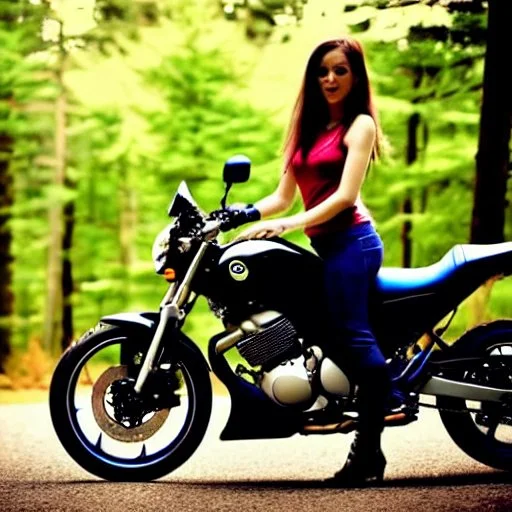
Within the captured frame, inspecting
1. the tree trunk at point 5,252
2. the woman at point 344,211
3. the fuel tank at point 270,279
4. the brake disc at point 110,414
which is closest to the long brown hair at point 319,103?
the woman at point 344,211

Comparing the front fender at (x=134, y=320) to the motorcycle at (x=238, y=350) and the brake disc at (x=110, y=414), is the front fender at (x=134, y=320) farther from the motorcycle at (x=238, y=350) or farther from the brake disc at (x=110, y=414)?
the brake disc at (x=110, y=414)

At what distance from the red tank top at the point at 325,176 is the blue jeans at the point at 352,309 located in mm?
96

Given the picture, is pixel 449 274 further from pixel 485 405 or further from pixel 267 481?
pixel 267 481

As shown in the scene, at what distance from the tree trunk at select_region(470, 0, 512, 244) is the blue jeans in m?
2.89

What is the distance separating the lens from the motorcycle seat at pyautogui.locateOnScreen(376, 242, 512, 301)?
12.2 ft

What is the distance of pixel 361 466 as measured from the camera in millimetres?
3660

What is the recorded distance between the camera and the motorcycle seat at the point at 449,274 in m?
3.73

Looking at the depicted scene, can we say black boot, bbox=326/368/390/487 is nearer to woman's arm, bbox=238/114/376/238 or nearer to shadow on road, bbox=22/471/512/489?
shadow on road, bbox=22/471/512/489

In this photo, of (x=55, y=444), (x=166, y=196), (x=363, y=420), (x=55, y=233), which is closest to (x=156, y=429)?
(x=363, y=420)

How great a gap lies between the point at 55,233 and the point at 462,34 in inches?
208

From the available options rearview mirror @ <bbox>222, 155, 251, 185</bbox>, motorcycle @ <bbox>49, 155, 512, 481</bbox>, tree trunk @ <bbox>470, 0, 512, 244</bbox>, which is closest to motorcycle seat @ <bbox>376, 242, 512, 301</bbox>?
motorcycle @ <bbox>49, 155, 512, 481</bbox>

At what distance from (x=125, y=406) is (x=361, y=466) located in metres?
0.92

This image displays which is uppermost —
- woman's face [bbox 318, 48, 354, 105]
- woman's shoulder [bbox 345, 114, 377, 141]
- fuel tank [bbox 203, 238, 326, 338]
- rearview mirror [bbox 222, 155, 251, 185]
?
woman's face [bbox 318, 48, 354, 105]

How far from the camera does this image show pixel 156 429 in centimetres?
373
